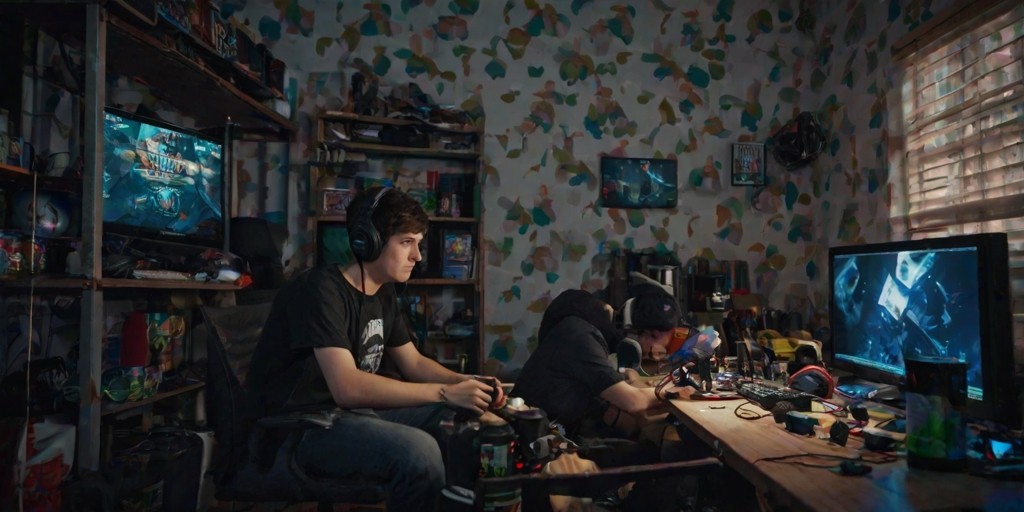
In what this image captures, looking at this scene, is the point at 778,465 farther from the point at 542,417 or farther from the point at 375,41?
the point at 375,41

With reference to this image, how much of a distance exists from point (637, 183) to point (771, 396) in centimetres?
205

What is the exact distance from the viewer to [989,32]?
2.22 meters

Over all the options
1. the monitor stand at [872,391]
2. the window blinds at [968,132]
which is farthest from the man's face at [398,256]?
the window blinds at [968,132]

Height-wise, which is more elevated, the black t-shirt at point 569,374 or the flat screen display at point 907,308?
the flat screen display at point 907,308

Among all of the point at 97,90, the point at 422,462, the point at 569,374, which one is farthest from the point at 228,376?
the point at 569,374

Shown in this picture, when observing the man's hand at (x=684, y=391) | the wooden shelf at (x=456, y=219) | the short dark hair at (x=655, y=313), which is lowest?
the man's hand at (x=684, y=391)

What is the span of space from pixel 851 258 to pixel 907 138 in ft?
4.69

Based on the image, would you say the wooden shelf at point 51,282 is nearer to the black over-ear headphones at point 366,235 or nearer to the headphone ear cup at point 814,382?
the black over-ear headphones at point 366,235

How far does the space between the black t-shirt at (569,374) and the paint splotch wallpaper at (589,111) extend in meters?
1.43

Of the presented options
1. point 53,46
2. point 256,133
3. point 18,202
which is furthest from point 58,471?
point 256,133

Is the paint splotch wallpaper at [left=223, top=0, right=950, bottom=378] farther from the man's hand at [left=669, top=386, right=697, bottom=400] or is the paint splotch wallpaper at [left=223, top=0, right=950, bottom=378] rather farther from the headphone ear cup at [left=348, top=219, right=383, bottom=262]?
the headphone ear cup at [left=348, top=219, right=383, bottom=262]

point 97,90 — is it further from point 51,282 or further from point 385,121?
point 385,121

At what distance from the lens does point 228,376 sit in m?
1.60

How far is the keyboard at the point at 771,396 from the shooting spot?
4.90 feet
